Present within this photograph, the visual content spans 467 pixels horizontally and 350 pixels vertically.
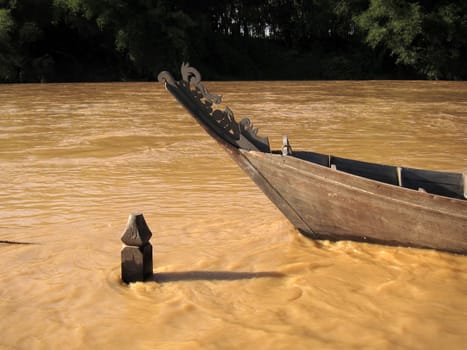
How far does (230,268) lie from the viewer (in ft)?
11.4

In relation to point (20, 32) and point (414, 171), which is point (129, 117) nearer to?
point (414, 171)

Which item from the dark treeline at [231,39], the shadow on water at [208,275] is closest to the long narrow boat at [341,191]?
the shadow on water at [208,275]

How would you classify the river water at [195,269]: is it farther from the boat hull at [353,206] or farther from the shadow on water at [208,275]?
the boat hull at [353,206]

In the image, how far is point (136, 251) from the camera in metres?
3.09

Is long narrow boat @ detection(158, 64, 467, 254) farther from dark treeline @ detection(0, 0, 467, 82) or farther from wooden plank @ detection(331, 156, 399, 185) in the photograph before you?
dark treeline @ detection(0, 0, 467, 82)

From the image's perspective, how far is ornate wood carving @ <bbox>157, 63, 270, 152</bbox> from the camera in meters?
3.57

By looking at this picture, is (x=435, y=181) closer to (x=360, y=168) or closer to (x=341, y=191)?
(x=360, y=168)

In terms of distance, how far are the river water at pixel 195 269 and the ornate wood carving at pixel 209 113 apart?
741mm

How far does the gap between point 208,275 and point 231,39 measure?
28751 millimetres

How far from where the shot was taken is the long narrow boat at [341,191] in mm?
3350

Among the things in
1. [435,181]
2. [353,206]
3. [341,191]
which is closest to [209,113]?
[341,191]

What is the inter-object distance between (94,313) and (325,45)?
32.2 metres

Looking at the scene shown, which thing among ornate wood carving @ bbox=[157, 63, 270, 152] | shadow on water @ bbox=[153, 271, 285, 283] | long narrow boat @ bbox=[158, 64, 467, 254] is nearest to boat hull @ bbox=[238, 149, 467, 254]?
long narrow boat @ bbox=[158, 64, 467, 254]

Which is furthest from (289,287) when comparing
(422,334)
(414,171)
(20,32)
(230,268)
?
(20,32)
